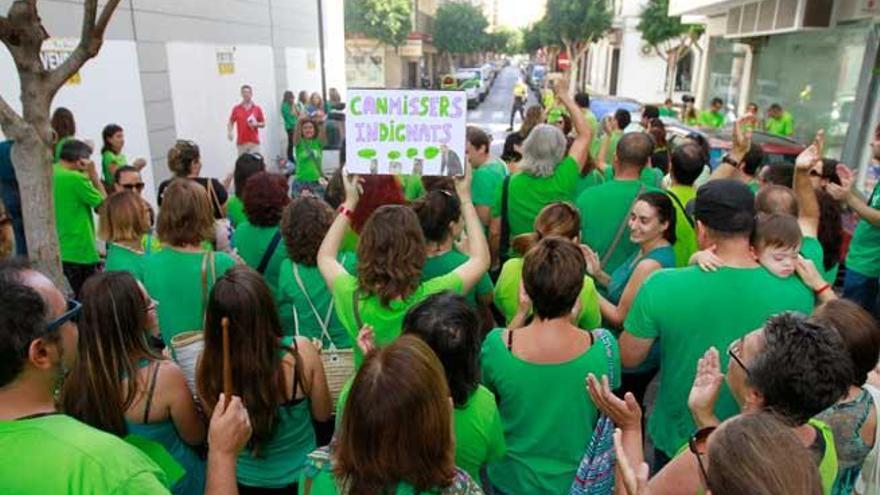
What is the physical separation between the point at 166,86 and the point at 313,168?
3536 millimetres

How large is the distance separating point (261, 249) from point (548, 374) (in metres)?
2.09

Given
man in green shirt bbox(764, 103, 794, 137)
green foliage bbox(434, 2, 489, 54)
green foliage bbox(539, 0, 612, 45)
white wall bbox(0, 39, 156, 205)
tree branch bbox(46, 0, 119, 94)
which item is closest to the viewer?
tree branch bbox(46, 0, 119, 94)

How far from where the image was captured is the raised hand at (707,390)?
1.99 m

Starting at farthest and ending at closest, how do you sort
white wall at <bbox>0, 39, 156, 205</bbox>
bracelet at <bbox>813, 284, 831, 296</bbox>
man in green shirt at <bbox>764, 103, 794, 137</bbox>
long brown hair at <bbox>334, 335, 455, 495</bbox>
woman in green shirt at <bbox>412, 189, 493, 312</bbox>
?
man in green shirt at <bbox>764, 103, 794, 137</bbox> → white wall at <bbox>0, 39, 156, 205</bbox> → woman in green shirt at <bbox>412, 189, 493, 312</bbox> → bracelet at <bbox>813, 284, 831, 296</bbox> → long brown hair at <bbox>334, 335, 455, 495</bbox>

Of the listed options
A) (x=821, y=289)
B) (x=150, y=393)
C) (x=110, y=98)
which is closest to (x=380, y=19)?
(x=110, y=98)

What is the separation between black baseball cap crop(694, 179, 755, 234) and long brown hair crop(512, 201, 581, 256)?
788 millimetres

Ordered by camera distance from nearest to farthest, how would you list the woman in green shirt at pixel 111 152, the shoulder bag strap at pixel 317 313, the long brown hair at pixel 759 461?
the long brown hair at pixel 759 461
the shoulder bag strap at pixel 317 313
the woman in green shirt at pixel 111 152

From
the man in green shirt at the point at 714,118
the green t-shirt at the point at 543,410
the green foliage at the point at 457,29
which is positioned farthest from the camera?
the green foliage at the point at 457,29

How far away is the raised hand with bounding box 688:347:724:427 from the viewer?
1.99 metres

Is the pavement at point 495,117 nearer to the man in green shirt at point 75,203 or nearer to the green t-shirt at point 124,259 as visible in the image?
the man in green shirt at point 75,203

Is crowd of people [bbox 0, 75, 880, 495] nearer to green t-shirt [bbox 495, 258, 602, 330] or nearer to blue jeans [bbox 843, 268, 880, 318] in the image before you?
green t-shirt [bbox 495, 258, 602, 330]

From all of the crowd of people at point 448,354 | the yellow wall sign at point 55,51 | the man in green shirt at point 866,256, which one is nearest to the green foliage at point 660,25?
the man in green shirt at point 866,256

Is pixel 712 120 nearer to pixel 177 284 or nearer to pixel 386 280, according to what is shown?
pixel 386 280

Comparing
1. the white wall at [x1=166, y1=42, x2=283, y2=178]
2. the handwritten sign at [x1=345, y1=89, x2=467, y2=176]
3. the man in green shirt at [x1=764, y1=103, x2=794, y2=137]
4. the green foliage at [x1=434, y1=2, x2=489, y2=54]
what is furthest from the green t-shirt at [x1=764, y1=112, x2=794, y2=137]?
the green foliage at [x1=434, y1=2, x2=489, y2=54]
